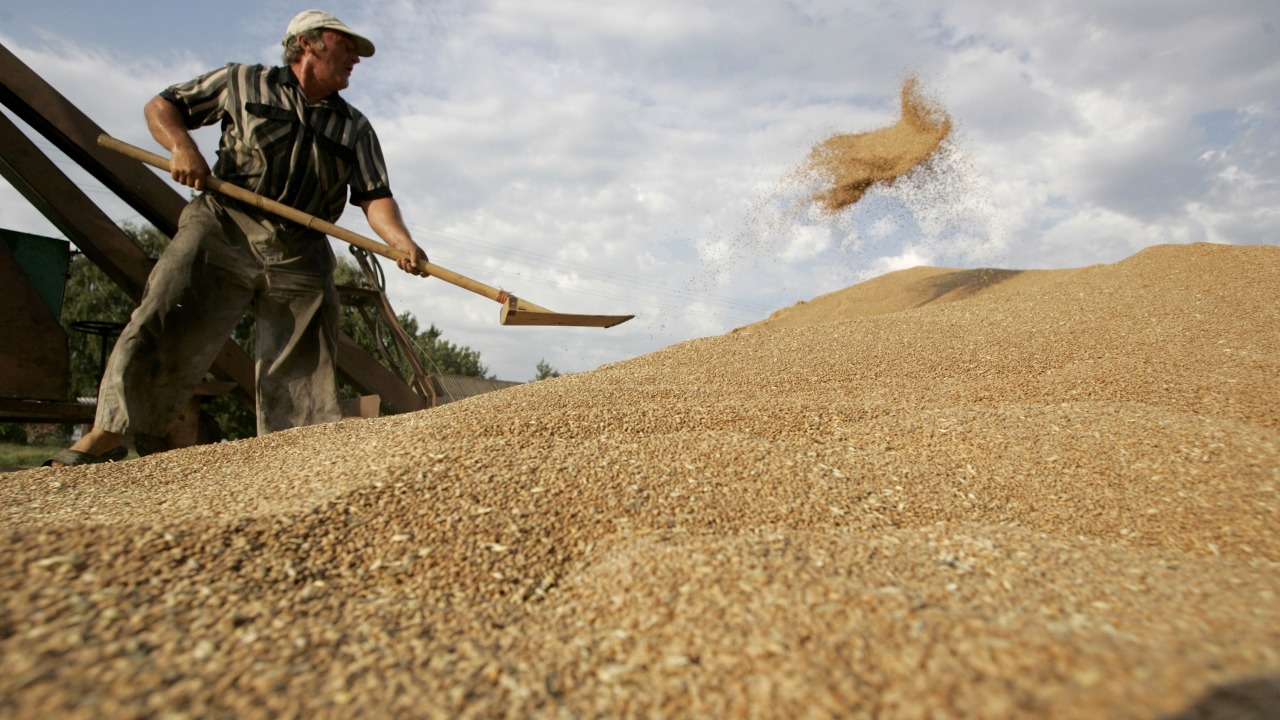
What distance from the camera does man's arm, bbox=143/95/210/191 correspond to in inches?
116

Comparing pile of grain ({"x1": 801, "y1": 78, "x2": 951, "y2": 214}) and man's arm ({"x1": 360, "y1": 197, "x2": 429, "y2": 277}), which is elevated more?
pile of grain ({"x1": 801, "y1": 78, "x2": 951, "y2": 214})

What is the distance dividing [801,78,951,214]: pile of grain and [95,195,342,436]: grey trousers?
17.7 ft

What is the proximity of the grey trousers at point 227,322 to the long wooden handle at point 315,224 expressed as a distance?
0.13m

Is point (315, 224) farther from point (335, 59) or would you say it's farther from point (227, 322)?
point (335, 59)

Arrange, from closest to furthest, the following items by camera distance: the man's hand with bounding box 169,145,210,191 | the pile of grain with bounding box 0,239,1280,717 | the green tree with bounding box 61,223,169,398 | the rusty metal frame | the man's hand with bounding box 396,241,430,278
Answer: the pile of grain with bounding box 0,239,1280,717 < the man's hand with bounding box 169,145,210,191 < the man's hand with bounding box 396,241,430,278 < the rusty metal frame < the green tree with bounding box 61,223,169,398

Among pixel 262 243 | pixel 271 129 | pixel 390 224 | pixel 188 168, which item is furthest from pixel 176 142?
pixel 390 224

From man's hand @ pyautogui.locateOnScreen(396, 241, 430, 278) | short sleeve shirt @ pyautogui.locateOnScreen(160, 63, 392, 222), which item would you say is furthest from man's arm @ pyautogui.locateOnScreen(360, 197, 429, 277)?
short sleeve shirt @ pyautogui.locateOnScreen(160, 63, 392, 222)

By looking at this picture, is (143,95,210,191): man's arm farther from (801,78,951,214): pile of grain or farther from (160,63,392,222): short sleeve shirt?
(801,78,951,214): pile of grain

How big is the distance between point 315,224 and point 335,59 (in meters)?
0.73

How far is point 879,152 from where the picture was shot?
7.32m

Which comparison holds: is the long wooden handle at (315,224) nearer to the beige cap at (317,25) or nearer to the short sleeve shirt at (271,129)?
the short sleeve shirt at (271,129)

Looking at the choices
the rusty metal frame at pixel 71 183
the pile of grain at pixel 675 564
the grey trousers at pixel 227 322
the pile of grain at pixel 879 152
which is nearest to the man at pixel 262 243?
the grey trousers at pixel 227 322

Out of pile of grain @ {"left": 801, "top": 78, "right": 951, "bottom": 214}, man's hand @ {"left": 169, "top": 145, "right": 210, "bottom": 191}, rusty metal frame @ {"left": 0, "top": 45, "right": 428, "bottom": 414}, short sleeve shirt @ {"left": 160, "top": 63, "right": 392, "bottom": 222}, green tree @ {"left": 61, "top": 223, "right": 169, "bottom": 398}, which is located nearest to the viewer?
man's hand @ {"left": 169, "top": 145, "right": 210, "bottom": 191}

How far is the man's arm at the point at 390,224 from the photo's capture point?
3320 millimetres
